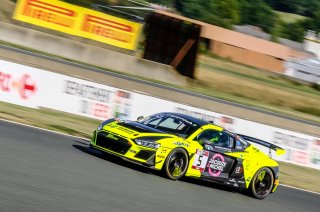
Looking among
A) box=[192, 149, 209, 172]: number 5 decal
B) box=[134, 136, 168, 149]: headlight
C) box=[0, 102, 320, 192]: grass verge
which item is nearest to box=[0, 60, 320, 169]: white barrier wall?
box=[0, 102, 320, 192]: grass verge

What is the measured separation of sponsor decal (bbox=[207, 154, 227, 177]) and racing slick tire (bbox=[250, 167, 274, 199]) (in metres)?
0.91

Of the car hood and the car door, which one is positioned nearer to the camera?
the car hood

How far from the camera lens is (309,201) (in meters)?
15.6

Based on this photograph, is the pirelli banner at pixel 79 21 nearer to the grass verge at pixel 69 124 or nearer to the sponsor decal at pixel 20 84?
the grass verge at pixel 69 124

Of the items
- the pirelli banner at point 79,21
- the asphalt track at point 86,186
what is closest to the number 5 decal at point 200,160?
the asphalt track at point 86,186

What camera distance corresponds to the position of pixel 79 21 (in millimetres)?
36688

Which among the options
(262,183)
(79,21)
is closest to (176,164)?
(262,183)

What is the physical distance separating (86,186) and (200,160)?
3.54 metres

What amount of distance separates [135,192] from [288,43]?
97.2 m

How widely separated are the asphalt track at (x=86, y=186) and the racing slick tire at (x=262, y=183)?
0.57 ft

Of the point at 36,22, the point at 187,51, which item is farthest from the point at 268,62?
the point at 36,22

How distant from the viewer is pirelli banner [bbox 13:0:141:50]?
119 feet

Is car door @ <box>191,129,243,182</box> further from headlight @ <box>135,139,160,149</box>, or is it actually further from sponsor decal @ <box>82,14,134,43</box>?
sponsor decal @ <box>82,14,134,43</box>

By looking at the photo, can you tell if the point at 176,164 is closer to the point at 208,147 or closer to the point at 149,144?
the point at 149,144
